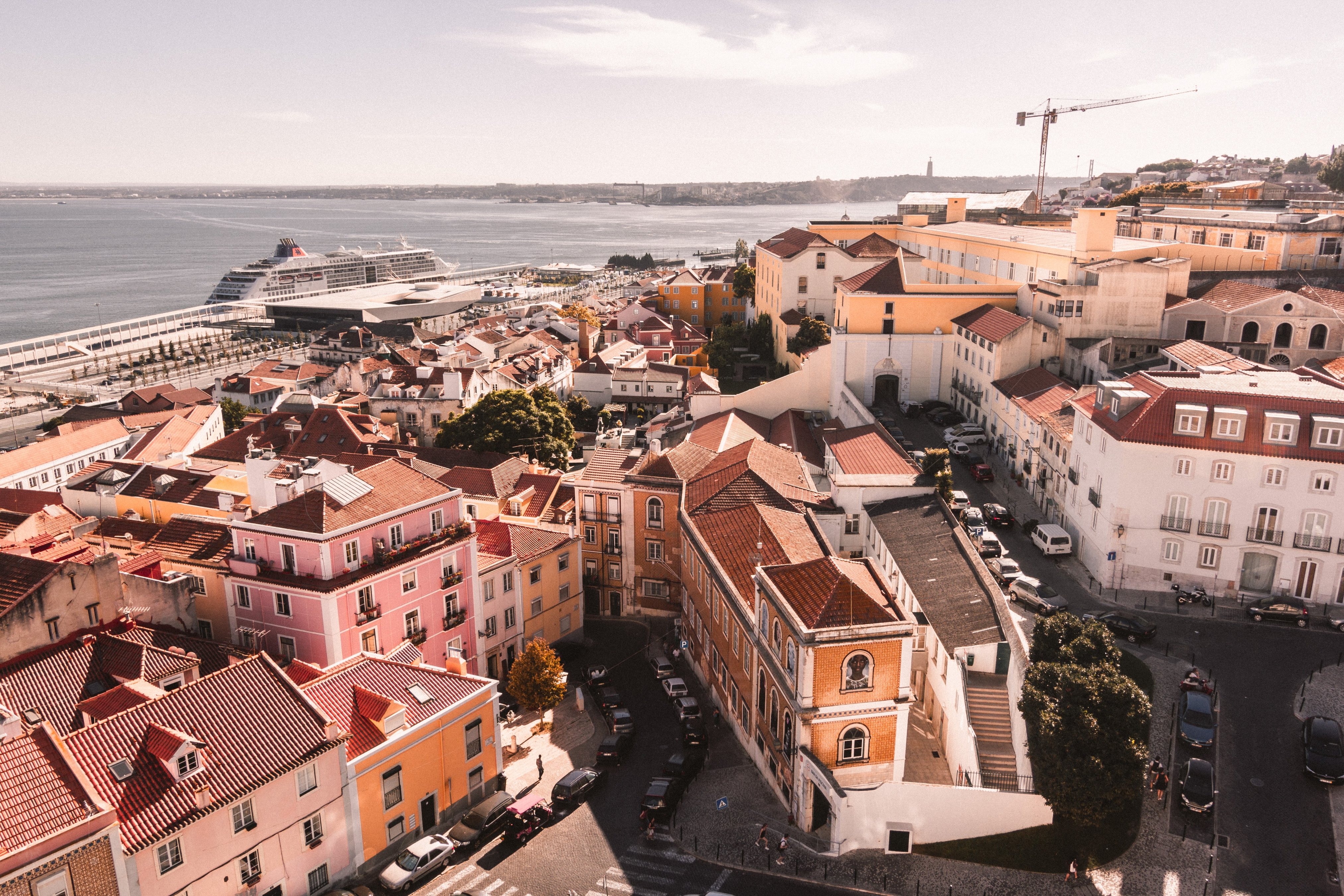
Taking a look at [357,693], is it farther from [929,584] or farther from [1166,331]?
[1166,331]

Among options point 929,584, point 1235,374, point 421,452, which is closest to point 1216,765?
point 929,584

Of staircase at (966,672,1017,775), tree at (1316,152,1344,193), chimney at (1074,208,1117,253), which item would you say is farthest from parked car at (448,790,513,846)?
tree at (1316,152,1344,193)

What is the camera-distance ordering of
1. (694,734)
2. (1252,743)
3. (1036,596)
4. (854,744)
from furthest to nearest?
(1036,596), (694,734), (1252,743), (854,744)

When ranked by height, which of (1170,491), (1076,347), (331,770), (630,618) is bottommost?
(630,618)

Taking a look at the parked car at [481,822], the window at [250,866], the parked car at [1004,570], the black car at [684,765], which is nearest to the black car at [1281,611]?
the parked car at [1004,570]

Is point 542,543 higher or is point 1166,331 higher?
point 1166,331

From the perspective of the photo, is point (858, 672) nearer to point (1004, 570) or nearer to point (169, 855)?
point (1004, 570)

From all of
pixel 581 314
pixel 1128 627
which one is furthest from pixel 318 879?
pixel 581 314
